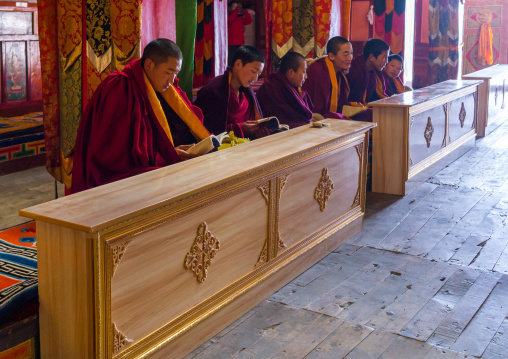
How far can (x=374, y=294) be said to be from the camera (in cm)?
348

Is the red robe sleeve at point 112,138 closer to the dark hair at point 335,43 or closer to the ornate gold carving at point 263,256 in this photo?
the ornate gold carving at point 263,256

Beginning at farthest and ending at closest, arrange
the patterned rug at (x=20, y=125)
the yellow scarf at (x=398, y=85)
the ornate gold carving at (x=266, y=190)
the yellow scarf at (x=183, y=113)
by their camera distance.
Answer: the yellow scarf at (x=398, y=85), the patterned rug at (x=20, y=125), the yellow scarf at (x=183, y=113), the ornate gold carving at (x=266, y=190)

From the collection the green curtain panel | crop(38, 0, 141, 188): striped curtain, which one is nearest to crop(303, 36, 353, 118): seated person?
the green curtain panel

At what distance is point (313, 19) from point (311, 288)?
12.1 ft

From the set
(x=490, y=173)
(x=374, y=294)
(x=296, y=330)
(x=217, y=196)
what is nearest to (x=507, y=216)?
(x=490, y=173)

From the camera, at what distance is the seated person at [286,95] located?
523 cm

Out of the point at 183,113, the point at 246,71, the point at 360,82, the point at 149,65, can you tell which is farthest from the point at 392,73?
the point at 149,65

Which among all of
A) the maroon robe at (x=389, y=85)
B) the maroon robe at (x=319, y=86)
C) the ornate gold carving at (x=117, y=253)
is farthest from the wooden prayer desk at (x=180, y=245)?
the maroon robe at (x=389, y=85)

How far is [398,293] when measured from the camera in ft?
11.5

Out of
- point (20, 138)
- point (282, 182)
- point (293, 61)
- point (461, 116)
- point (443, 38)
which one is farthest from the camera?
point (443, 38)

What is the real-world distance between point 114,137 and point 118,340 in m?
1.36

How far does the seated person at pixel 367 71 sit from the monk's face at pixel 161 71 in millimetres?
3013

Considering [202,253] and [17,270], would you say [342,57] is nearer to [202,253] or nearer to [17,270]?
[202,253]

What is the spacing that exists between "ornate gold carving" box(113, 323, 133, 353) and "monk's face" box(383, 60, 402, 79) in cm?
499
